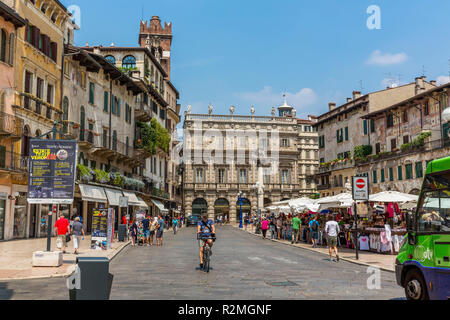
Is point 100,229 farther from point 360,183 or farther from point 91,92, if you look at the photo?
point 91,92

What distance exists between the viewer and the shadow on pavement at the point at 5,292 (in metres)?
10.4

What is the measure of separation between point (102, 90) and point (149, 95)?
1407 centimetres

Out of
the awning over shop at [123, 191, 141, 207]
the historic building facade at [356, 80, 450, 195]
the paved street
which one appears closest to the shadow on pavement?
the paved street

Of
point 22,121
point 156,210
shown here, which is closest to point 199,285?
point 22,121

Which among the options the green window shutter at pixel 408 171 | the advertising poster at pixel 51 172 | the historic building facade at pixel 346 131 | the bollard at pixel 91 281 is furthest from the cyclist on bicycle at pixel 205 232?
the historic building facade at pixel 346 131

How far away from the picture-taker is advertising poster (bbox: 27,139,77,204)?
1708 cm

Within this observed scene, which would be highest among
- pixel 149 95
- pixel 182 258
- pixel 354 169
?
pixel 149 95

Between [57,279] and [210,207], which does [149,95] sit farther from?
[57,279]

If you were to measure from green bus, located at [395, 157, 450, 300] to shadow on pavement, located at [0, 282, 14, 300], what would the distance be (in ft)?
26.3

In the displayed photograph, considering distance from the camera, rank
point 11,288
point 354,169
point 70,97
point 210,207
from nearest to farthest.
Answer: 1. point 11,288
2. point 70,97
3. point 354,169
4. point 210,207

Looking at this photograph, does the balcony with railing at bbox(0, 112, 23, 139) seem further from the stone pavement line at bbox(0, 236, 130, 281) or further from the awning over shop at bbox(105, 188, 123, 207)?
the awning over shop at bbox(105, 188, 123, 207)

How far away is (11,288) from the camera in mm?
11766

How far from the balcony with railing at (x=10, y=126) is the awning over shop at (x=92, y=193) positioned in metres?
7.23
